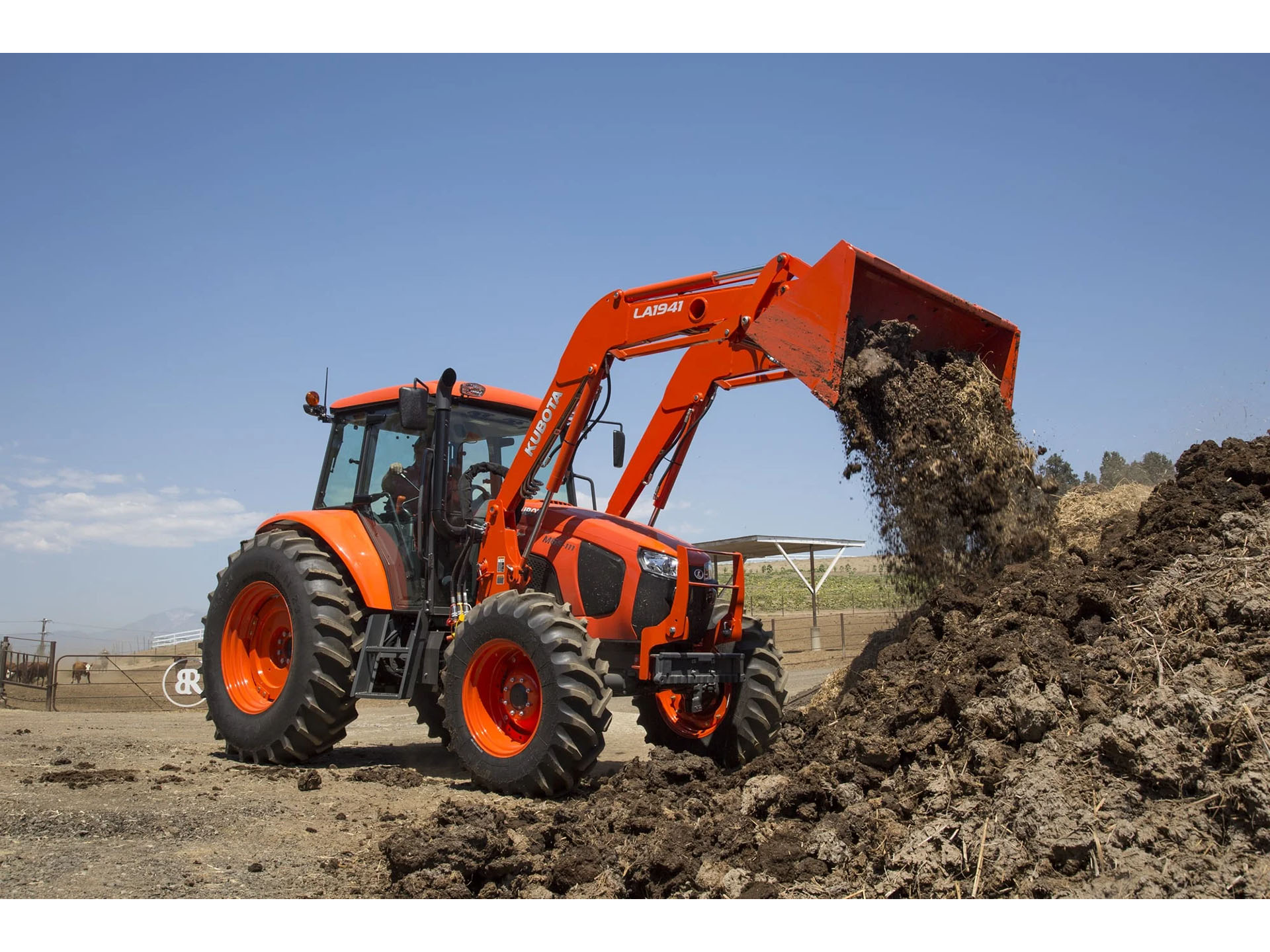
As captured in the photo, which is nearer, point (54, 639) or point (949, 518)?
point (949, 518)

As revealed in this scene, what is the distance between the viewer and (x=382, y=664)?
24.4ft

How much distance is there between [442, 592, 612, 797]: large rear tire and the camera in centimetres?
617

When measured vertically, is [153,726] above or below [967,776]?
below

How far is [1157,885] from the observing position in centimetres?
344

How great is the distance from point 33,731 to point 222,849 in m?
6.63

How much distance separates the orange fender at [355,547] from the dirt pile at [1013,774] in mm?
2243

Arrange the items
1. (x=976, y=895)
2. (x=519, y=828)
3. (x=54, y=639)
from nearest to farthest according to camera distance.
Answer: (x=976, y=895) → (x=519, y=828) → (x=54, y=639)

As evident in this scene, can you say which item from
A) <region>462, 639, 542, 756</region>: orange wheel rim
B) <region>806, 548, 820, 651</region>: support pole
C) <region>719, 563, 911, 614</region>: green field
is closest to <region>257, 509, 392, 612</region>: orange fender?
<region>462, 639, 542, 756</region>: orange wheel rim

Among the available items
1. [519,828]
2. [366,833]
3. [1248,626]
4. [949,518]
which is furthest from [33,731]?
[1248,626]

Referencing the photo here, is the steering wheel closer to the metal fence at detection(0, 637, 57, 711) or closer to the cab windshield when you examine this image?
the cab windshield

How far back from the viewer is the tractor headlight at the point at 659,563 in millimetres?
6984

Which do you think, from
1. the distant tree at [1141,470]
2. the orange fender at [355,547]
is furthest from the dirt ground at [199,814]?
the distant tree at [1141,470]

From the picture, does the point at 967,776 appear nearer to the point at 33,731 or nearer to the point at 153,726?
the point at 33,731

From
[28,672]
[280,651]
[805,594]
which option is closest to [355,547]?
[280,651]
